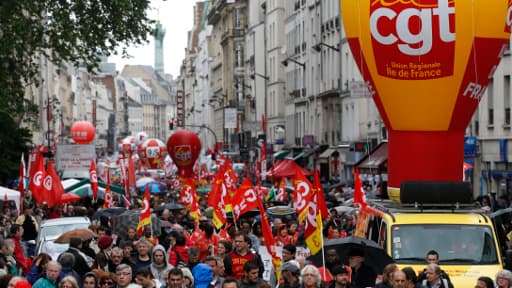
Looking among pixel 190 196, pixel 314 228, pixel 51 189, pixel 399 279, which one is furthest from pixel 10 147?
pixel 399 279

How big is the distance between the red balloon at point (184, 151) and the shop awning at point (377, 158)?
3746 centimetres

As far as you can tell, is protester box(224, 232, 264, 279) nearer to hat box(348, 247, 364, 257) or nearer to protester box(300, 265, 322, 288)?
hat box(348, 247, 364, 257)

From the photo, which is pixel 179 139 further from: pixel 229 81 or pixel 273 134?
pixel 229 81

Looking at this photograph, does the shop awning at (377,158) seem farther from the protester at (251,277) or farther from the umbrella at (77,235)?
the protester at (251,277)

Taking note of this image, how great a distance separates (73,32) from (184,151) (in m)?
32.7

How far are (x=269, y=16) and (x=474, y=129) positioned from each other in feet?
154

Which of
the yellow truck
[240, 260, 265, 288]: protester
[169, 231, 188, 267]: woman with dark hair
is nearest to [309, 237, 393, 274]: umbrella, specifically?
the yellow truck

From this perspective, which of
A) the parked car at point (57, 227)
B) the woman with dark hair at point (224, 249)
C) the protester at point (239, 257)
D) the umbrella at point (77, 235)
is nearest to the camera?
the protester at point (239, 257)

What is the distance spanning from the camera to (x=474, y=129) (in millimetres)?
43688

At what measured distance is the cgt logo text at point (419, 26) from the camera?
24188mm

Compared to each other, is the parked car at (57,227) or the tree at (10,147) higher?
the tree at (10,147)

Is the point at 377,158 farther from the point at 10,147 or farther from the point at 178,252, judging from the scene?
the point at 10,147

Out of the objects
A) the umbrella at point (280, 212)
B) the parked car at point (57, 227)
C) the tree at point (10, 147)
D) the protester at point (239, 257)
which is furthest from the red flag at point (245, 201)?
the tree at point (10, 147)

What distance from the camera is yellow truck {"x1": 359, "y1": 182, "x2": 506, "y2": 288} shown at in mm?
17438
